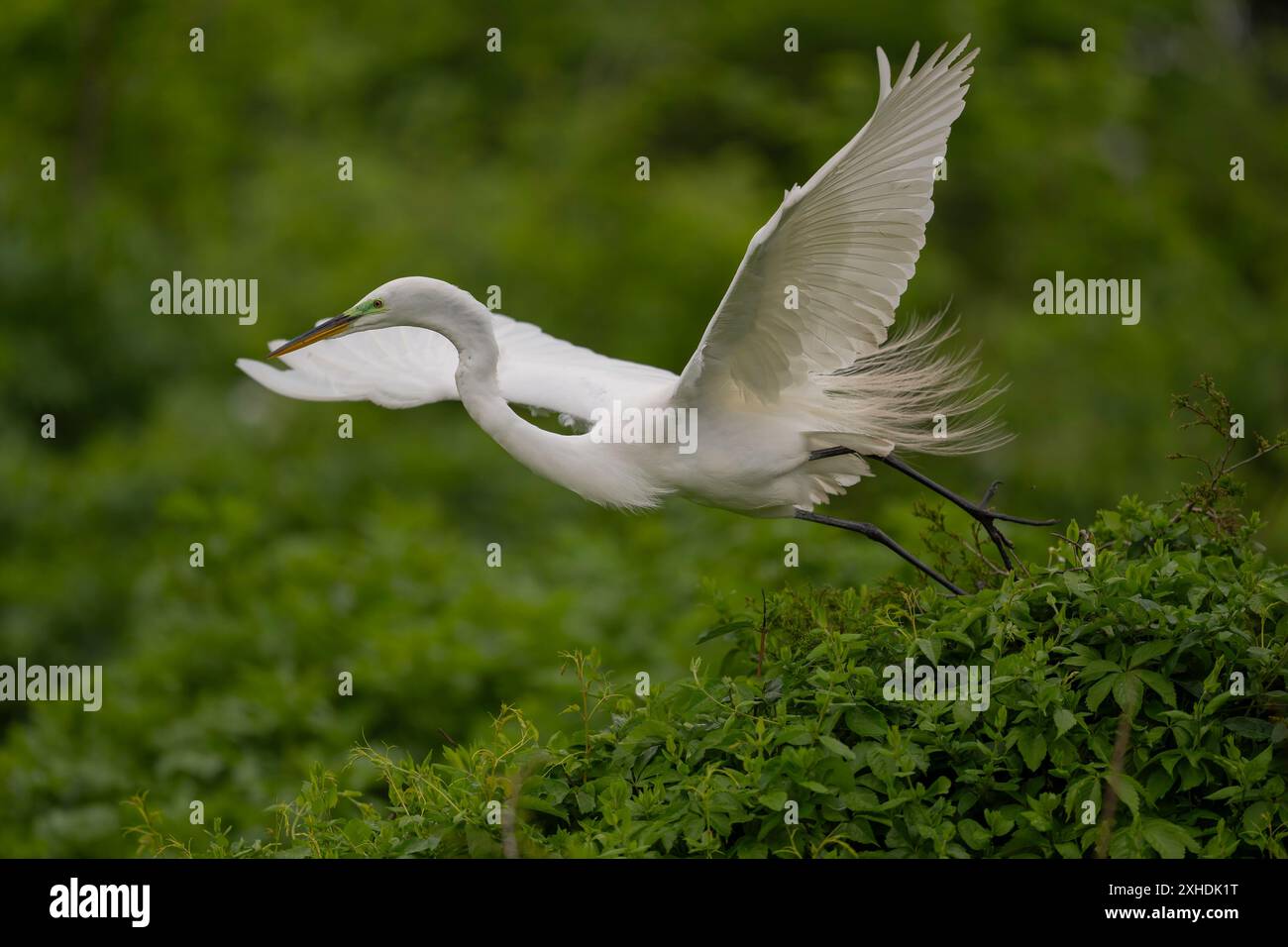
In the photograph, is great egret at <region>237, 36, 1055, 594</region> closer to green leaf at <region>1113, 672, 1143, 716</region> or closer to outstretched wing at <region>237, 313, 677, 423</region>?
outstretched wing at <region>237, 313, 677, 423</region>

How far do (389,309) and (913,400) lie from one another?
1651 mm

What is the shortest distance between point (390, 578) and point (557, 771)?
492cm

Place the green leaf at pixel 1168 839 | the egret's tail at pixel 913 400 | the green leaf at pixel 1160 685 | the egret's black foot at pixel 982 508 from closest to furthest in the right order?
1. the green leaf at pixel 1168 839
2. the green leaf at pixel 1160 685
3. the egret's black foot at pixel 982 508
4. the egret's tail at pixel 913 400

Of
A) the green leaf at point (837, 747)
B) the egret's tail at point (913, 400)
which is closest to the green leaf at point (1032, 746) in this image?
the green leaf at point (837, 747)

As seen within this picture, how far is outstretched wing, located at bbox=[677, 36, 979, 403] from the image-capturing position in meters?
4.02

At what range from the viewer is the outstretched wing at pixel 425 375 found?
5.30 meters

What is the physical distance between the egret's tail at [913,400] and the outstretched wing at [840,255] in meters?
0.29

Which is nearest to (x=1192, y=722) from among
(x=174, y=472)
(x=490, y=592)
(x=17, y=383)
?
(x=490, y=592)

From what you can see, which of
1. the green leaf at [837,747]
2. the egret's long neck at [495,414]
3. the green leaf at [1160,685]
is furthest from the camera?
the egret's long neck at [495,414]

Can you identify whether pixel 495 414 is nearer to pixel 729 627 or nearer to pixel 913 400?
pixel 729 627

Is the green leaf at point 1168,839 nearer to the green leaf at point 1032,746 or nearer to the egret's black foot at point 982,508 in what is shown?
the green leaf at point 1032,746

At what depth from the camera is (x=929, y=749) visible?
12.1 ft

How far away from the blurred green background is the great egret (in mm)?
1844

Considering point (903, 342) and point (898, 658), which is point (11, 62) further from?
point (898, 658)
